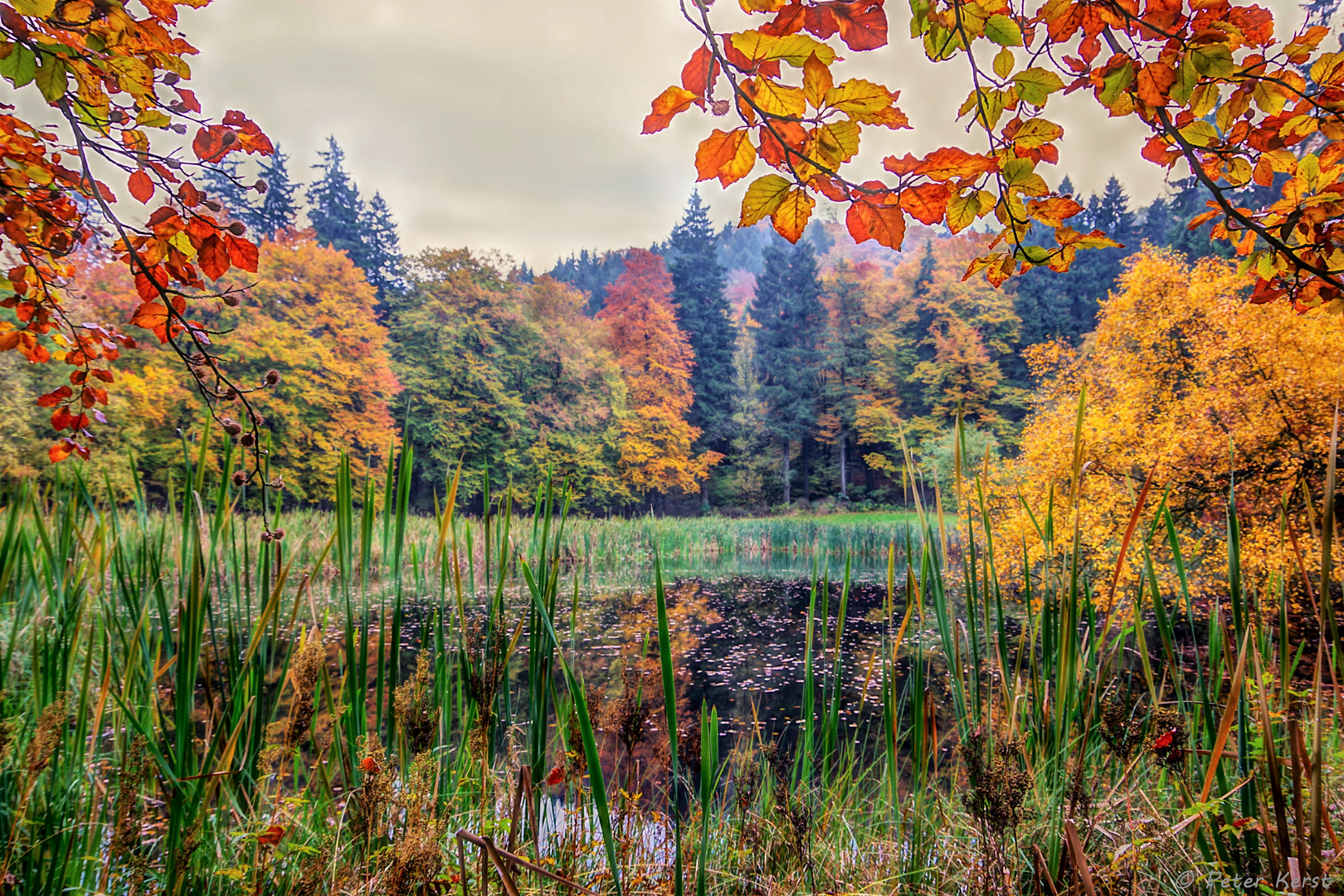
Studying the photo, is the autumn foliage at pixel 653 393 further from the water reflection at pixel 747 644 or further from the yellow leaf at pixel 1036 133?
the yellow leaf at pixel 1036 133

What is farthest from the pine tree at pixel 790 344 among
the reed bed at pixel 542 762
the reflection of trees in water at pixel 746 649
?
the reed bed at pixel 542 762

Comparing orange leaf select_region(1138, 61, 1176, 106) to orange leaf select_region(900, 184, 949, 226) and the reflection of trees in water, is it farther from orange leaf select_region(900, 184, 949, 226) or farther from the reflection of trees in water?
the reflection of trees in water

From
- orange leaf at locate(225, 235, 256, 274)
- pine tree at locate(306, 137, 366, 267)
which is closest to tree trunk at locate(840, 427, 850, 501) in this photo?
pine tree at locate(306, 137, 366, 267)

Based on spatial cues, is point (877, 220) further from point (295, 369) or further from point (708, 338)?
point (708, 338)

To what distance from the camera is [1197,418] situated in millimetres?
4918

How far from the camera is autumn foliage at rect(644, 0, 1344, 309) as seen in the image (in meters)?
0.64

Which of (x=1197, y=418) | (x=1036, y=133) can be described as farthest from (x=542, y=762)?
(x=1197, y=418)

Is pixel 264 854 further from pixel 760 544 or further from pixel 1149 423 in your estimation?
pixel 760 544

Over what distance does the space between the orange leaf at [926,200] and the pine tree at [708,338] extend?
20.3 m

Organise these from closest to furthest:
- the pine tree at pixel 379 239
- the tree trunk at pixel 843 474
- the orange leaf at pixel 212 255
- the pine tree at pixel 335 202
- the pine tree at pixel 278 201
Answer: the orange leaf at pixel 212 255 < the pine tree at pixel 278 201 < the tree trunk at pixel 843 474 < the pine tree at pixel 335 202 < the pine tree at pixel 379 239

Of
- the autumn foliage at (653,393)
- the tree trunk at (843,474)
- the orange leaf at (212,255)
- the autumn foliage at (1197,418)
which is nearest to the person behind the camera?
the orange leaf at (212,255)

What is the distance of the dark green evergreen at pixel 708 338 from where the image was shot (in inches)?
839

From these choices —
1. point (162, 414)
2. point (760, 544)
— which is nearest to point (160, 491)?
point (162, 414)

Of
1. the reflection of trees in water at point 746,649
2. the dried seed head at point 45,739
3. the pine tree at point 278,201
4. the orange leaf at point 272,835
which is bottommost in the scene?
the reflection of trees in water at point 746,649
